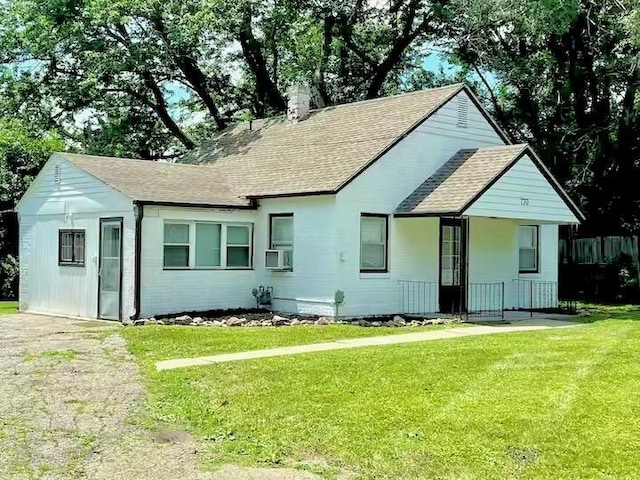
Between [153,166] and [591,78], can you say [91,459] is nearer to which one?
[153,166]

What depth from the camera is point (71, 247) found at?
21.3 meters

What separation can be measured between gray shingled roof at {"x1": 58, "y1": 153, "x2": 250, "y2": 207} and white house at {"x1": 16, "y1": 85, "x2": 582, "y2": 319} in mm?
66

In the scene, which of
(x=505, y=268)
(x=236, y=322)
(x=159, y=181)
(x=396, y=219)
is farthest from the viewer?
(x=505, y=268)

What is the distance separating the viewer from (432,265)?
20797 mm

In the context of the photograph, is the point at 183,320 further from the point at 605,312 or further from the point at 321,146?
the point at 605,312

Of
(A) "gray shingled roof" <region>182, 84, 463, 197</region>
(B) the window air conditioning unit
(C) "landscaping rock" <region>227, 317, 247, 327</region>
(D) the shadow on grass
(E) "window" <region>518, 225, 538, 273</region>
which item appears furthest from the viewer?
(E) "window" <region>518, 225, 538, 273</region>

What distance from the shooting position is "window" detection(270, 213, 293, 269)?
20.4 meters

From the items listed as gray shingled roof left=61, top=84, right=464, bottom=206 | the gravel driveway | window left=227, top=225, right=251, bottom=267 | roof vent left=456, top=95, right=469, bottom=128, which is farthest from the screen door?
roof vent left=456, top=95, right=469, bottom=128

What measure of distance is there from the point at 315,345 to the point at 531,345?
368 centimetres

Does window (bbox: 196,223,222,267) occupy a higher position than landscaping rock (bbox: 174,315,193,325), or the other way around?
window (bbox: 196,223,222,267)

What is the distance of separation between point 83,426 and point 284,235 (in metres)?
→ 12.3

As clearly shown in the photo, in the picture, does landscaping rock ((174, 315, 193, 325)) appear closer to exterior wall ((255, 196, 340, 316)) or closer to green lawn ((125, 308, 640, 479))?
exterior wall ((255, 196, 340, 316))

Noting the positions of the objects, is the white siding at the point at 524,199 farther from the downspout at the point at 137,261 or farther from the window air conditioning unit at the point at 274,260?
the downspout at the point at 137,261

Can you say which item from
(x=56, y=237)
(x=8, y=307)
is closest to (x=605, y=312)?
(x=56, y=237)
